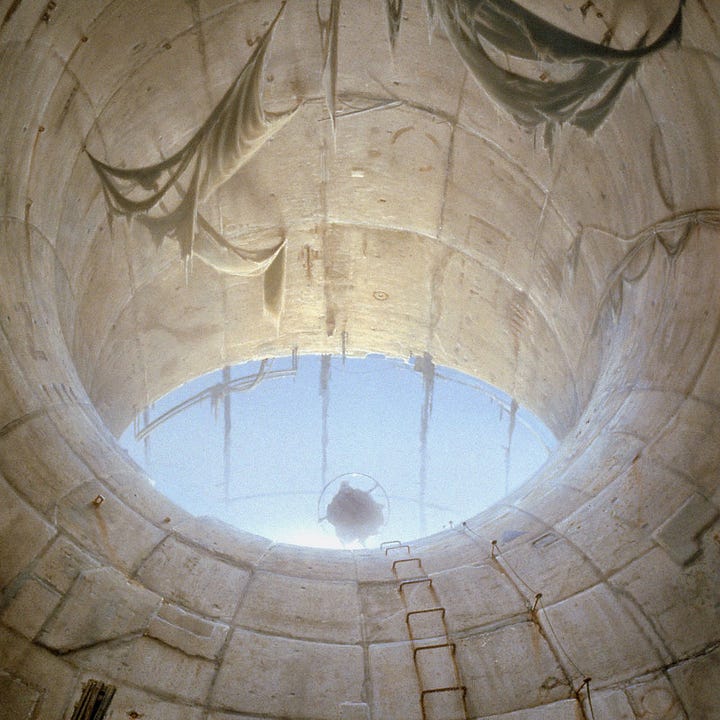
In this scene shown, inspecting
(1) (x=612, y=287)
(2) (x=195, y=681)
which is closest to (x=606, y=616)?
(2) (x=195, y=681)

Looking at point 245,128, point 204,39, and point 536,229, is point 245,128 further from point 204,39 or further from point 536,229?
point 536,229

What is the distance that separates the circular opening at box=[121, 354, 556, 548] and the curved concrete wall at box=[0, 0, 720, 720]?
524 cm

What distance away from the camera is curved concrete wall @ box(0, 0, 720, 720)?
4285 millimetres

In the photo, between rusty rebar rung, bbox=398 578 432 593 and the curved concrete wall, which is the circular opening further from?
rusty rebar rung, bbox=398 578 432 593

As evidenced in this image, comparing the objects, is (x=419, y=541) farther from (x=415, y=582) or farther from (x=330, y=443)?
(x=330, y=443)

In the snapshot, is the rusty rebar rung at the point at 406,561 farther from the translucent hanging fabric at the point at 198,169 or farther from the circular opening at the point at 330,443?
the circular opening at the point at 330,443

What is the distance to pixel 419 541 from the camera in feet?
19.1

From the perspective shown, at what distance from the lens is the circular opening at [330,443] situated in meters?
12.9

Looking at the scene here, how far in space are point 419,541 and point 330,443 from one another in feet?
27.6

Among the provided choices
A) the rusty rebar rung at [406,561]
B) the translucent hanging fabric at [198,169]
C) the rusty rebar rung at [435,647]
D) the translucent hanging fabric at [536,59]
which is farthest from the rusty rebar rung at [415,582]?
the translucent hanging fabric at [198,169]

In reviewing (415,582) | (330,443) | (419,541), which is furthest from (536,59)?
(330,443)

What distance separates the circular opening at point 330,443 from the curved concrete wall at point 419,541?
5.24 m

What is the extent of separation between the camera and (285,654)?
178 inches

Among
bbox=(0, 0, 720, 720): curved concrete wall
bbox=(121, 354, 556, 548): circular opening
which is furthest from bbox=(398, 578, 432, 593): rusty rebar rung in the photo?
bbox=(121, 354, 556, 548): circular opening
